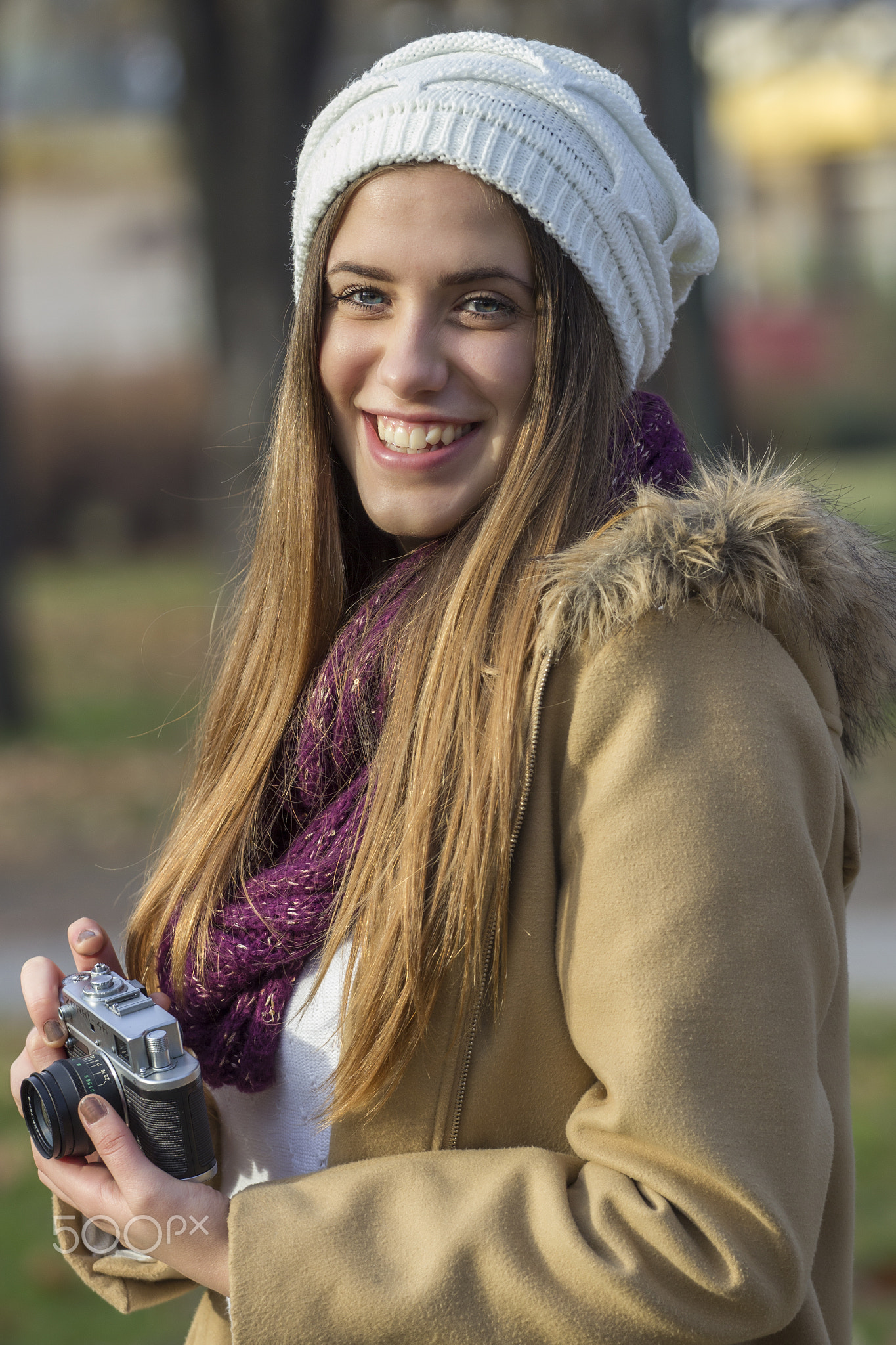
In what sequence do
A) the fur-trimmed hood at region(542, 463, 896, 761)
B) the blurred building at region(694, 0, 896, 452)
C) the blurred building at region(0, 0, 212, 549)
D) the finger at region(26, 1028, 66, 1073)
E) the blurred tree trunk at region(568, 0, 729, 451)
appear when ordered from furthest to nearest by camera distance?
the blurred building at region(0, 0, 212, 549)
the blurred building at region(694, 0, 896, 452)
the blurred tree trunk at region(568, 0, 729, 451)
the finger at region(26, 1028, 66, 1073)
the fur-trimmed hood at region(542, 463, 896, 761)

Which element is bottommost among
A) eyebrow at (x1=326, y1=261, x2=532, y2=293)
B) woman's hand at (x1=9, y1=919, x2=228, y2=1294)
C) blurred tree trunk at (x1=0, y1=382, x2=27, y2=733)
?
blurred tree trunk at (x1=0, y1=382, x2=27, y2=733)

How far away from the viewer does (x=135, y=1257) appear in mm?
1964

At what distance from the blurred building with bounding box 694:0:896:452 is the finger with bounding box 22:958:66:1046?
1006 centimetres

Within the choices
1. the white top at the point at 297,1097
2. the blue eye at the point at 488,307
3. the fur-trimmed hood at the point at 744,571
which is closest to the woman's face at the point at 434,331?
the blue eye at the point at 488,307

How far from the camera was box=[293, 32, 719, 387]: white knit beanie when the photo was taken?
6.02ft

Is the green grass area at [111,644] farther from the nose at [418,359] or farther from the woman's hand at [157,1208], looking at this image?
the woman's hand at [157,1208]

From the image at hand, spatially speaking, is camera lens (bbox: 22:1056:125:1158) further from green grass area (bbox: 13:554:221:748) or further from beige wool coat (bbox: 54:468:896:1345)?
green grass area (bbox: 13:554:221:748)

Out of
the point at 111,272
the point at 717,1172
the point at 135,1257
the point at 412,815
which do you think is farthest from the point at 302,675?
the point at 111,272

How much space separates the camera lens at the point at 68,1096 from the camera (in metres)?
1.71

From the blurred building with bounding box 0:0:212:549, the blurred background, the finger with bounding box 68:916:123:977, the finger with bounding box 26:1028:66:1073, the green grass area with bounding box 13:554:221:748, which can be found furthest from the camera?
the blurred building with bounding box 0:0:212:549

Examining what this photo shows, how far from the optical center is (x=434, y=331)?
74.8 inches

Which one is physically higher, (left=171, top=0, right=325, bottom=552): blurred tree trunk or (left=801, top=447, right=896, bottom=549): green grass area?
(left=171, top=0, right=325, bottom=552): blurred tree trunk

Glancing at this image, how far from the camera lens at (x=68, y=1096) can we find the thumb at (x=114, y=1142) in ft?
0.05

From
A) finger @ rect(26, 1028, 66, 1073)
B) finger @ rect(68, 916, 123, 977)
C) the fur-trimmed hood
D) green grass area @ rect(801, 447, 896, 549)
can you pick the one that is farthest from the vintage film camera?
green grass area @ rect(801, 447, 896, 549)
